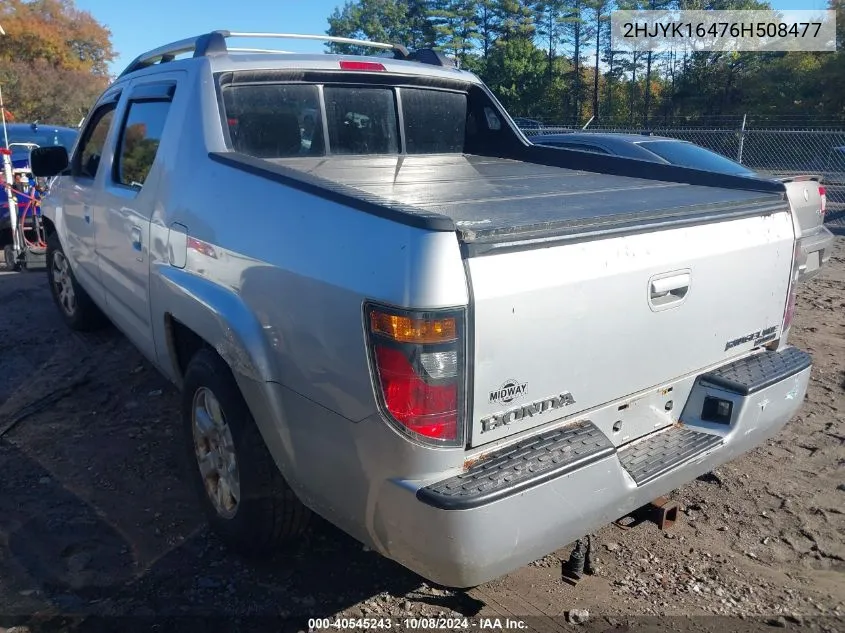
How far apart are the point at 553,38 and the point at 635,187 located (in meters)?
50.4

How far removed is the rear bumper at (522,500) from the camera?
2.21 metres

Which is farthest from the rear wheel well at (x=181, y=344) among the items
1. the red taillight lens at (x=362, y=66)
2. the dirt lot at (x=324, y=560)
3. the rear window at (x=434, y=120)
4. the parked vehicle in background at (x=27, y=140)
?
the parked vehicle in background at (x=27, y=140)

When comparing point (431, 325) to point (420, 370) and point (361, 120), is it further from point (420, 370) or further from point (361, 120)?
point (361, 120)

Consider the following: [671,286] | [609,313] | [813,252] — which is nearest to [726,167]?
[813,252]

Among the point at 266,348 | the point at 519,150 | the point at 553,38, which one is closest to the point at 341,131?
the point at 519,150

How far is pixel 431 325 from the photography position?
7.06ft

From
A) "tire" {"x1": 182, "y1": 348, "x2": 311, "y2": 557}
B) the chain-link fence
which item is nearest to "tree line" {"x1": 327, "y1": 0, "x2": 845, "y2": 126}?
the chain-link fence

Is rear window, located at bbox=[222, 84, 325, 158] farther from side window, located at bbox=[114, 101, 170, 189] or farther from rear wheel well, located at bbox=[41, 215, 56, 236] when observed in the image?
rear wheel well, located at bbox=[41, 215, 56, 236]

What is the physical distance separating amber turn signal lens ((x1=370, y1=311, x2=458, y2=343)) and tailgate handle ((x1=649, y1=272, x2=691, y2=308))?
0.86 m

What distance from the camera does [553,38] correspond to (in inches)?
1976

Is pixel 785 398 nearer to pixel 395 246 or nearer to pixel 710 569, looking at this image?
pixel 710 569

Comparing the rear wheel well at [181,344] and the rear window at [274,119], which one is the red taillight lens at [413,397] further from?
the rear window at [274,119]

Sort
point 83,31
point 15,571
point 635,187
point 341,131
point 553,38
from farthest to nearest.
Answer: point 83,31
point 553,38
point 341,131
point 635,187
point 15,571

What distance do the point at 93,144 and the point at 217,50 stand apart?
1.54 metres
